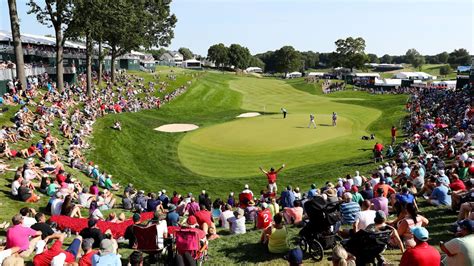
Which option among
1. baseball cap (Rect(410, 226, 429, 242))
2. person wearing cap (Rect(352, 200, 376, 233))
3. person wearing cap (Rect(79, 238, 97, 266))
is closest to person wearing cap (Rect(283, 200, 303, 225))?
person wearing cap (Rect(352, 200, 376, 233))

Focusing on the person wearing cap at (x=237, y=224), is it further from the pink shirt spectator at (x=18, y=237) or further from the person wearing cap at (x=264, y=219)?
the pink shirt spectator at (x=18, y=237)

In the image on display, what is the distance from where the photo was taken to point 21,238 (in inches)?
476

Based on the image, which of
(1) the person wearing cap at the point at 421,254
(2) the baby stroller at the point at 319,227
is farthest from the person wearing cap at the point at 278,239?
(1) the person wearing cap at the point at 421,254

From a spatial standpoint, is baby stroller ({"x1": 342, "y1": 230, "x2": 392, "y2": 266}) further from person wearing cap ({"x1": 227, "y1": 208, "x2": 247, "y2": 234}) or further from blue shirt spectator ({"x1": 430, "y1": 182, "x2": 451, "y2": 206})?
blue shirt spectator ({"x1": 430, "y1": 182, "x2": 451, "y2": 206})

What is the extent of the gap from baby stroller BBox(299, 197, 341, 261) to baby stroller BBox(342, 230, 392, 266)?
53.7 inches

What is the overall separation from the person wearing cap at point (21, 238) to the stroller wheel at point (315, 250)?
8736 millimetres

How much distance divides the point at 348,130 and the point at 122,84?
46.6 metres

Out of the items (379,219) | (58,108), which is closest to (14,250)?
(379,219)

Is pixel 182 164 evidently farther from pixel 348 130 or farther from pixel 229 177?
pixel 348 130

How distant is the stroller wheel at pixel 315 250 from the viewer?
11.8m

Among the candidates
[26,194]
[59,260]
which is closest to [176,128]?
[26,194]

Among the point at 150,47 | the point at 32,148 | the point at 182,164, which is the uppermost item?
the point at 150,47

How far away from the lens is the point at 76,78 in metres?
67.2

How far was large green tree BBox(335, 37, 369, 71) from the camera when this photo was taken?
16700cm
